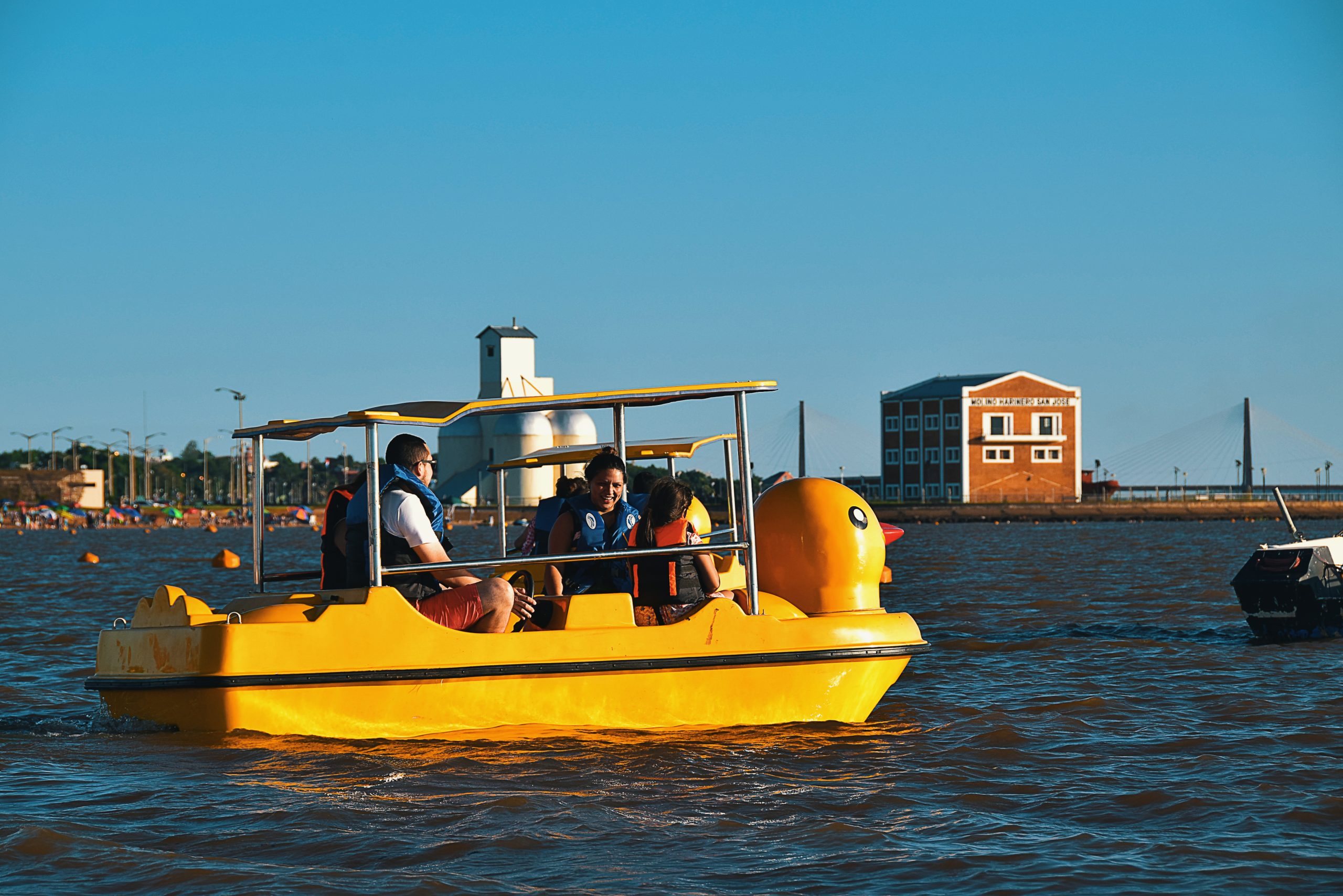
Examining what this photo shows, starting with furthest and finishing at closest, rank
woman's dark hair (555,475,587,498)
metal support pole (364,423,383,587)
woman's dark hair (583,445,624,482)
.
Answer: woman's dark hair (555,475,587,498) → woman's dark hair (583,445,624,482) → metal support pole (364,423,383,587)

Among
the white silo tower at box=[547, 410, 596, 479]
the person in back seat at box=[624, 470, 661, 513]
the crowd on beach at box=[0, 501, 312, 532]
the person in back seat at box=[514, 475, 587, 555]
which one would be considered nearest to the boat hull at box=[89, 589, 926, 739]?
the person in back seat at box=[514, 475, 587, 555]

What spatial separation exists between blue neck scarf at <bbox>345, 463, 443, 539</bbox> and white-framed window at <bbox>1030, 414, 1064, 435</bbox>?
315 ft

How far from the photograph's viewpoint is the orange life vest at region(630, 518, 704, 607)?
28.9 feet

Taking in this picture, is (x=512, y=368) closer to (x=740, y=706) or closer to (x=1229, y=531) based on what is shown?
(x=1229, y=531)

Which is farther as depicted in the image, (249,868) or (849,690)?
(849,690)

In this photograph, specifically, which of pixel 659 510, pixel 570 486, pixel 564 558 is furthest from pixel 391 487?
pixel 570 486

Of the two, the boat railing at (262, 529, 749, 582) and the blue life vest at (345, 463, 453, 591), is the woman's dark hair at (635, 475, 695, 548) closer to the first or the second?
the boat railing at (262, 529, 749, 582)

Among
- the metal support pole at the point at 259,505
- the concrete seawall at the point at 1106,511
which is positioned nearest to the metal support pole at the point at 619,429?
the metal support pole at the point at 259,505

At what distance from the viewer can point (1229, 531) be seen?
234 ft

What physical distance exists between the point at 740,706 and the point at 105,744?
3845 millimetres

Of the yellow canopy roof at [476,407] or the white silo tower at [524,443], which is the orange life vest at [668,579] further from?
the white silo tower at [524,443]

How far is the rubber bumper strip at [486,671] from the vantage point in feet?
25.8

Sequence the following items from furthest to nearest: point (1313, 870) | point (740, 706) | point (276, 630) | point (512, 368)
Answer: point (512, 368)
point (740, 706)
point (276, 630)
point (1313, 870)

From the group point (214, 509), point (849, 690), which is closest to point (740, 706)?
point (849, 690)
